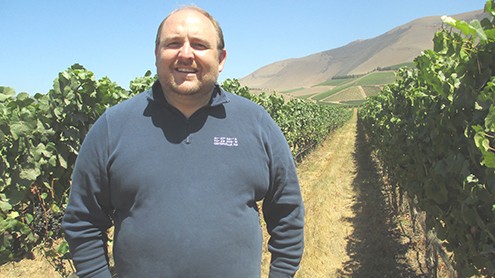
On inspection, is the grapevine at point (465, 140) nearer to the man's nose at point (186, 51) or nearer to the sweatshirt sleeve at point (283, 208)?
the sweatshirt sleeve at point (283, 208)

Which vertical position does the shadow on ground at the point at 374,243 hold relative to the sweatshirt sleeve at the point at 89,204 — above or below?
below

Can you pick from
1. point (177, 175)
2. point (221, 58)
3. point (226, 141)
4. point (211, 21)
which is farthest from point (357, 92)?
point (177, 175)

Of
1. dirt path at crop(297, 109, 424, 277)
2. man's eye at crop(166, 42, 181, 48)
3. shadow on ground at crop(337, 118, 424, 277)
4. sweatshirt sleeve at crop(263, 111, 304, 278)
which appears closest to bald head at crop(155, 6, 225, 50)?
man's eye at crop(166, 42, 181, 48)

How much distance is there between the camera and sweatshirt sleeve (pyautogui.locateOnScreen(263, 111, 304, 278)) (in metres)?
2.01

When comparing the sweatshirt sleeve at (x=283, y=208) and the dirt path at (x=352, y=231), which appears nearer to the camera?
the sweatshirt sleeve at (x=283, y=208)

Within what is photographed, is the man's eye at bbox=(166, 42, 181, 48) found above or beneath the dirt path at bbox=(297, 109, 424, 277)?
above

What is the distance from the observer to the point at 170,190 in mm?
1757

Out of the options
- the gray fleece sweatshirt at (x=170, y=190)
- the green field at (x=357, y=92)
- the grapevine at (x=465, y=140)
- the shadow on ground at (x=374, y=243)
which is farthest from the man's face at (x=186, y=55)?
the green field at (x=357, y=92)

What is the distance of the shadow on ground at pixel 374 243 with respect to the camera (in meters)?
5.97

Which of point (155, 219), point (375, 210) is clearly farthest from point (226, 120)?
point (375, 210)

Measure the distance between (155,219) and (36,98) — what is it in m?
3.06

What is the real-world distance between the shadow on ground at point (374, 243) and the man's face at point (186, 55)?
5.10 meters

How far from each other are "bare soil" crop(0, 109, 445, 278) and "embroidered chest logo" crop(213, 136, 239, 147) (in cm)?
424

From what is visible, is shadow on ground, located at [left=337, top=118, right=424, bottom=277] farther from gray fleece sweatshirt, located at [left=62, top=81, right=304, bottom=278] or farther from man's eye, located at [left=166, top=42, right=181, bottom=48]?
man's eye, located at [left=166, top=42, right=181, bottom=48]
